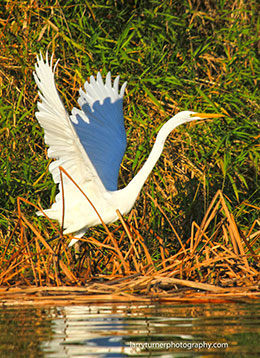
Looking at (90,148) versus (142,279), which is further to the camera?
(90,148)

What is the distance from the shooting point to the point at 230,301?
3.89m

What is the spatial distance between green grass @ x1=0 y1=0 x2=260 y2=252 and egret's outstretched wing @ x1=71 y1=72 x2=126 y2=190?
1.01 ft

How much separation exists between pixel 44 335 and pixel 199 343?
0.69m

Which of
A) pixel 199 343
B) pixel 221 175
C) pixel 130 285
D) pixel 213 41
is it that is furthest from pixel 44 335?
pixel 213 41

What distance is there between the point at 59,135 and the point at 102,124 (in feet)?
2.91

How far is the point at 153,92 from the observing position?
6363 millimetres

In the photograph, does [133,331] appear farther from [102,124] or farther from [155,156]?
[102,124]

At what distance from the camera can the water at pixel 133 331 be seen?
2.72m

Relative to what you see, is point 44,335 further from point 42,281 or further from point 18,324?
point 42,281

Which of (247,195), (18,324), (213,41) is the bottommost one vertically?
(18,324)

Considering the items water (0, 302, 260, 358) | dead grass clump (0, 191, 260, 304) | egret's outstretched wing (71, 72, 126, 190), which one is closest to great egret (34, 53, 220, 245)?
egret's outstretched wing (71, 72, 126, 190)

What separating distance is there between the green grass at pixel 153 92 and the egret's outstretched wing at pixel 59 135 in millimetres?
720

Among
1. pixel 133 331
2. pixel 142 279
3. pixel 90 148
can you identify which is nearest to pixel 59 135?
pixel 90 148

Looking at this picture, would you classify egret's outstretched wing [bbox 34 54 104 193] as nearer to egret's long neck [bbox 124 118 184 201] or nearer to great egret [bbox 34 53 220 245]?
great egret [bbox 34 53 220 245]
